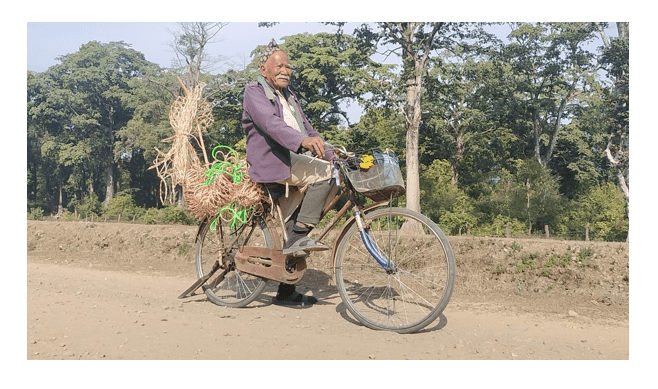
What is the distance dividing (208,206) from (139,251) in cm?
618

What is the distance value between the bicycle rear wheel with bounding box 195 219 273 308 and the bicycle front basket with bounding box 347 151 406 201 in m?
1.26

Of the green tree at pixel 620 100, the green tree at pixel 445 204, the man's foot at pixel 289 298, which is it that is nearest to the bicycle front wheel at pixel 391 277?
the man's foot at pixel 289 298

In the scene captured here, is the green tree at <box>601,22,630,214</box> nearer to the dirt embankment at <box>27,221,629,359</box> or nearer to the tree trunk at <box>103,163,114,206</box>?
the dirt embankment at <box>27,221,629,359</box>

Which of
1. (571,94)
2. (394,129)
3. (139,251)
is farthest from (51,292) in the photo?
(571,94)

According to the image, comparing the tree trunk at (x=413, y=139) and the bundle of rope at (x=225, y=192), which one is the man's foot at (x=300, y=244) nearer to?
the bundle of rope at (x=225, y=192)

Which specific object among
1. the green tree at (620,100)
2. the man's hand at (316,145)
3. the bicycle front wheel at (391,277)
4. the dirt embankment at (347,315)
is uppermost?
the green tree at (620,100)

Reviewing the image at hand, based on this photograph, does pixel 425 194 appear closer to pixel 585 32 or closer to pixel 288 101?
pixel 585 32

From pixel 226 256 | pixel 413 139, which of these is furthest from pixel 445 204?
pixel 226 256

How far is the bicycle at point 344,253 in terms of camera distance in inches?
174

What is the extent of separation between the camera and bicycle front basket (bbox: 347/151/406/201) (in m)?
4.38

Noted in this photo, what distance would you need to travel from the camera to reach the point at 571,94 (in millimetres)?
25438

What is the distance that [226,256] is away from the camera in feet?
18.7

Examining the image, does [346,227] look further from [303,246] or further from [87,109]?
[87,109]

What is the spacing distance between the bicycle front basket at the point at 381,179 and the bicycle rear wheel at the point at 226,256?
126 cm
